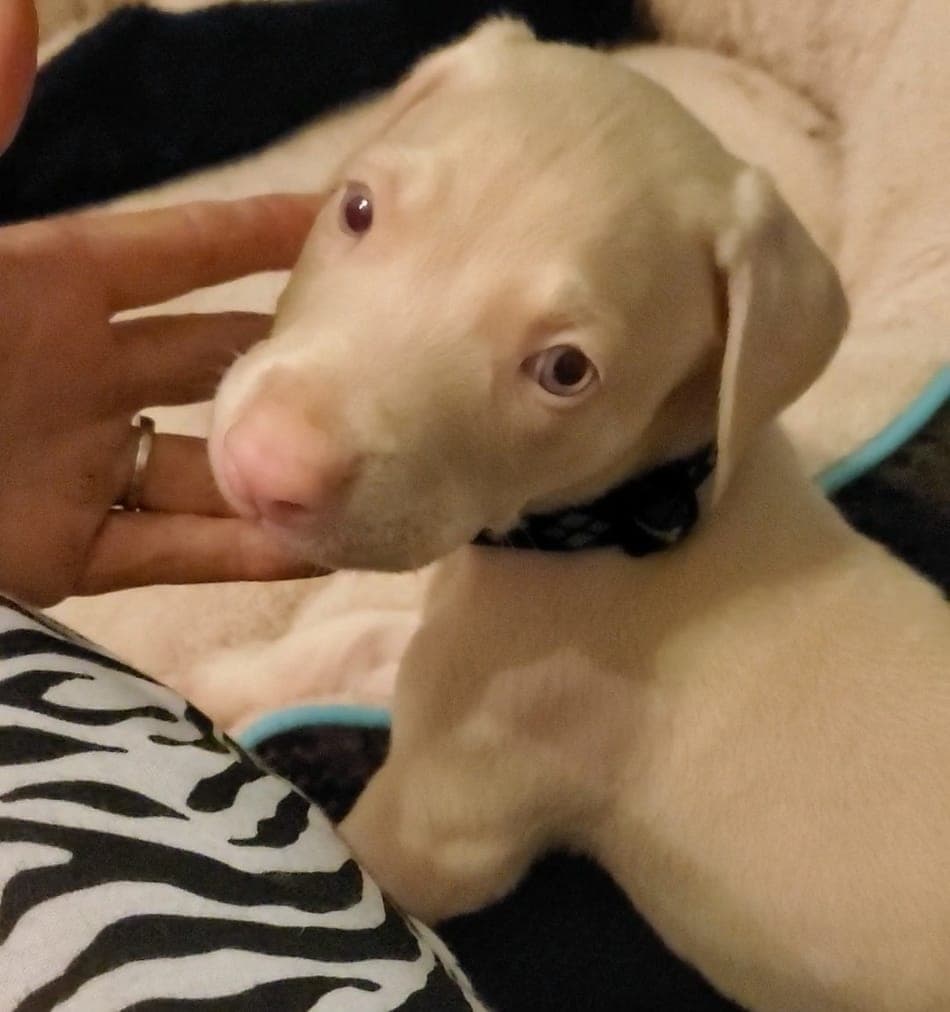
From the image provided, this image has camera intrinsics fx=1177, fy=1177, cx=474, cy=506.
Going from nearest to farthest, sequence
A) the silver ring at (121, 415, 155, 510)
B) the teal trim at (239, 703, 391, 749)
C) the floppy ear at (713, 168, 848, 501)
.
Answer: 1. the floppy ear at (713, 168, 848, 501)
2. the silver ring at (121, 415, 155, 510)
3. the teal trim at (239, 703, 391, 749)

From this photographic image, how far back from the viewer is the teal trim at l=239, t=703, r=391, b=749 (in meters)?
1.72

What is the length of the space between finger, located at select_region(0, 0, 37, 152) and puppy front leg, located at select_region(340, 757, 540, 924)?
825 millimetres

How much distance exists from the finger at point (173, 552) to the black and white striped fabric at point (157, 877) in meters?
0.38

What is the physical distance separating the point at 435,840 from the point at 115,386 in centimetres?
73

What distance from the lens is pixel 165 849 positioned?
99 cm

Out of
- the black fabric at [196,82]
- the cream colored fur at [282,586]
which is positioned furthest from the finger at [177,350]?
the black fabric at [196,82]

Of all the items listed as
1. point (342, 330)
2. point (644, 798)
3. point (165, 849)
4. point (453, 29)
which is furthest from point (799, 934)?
point (453, 29)

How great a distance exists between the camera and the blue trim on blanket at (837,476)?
172 cm

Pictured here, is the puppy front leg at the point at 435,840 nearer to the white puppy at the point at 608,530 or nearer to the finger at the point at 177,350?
the white puppy at the point at 608,530

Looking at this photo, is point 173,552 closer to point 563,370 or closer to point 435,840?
point 435,840

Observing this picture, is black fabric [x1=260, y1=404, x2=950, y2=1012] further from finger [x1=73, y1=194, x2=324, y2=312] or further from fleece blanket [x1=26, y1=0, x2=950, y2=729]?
finger [x1=73, y1=194, x2=324, y2=312]

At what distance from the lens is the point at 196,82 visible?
7.53 ft

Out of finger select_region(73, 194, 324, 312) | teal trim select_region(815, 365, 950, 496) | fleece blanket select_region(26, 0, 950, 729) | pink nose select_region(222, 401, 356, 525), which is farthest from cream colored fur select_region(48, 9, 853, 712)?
pink nose select_region(222, 401, 356, 525)

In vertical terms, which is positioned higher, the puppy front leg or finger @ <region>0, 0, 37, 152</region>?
finger @ <region>0, 0, 37, 152</region>
